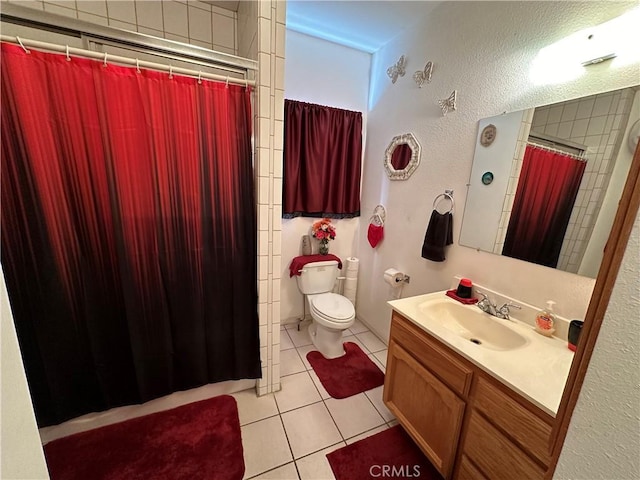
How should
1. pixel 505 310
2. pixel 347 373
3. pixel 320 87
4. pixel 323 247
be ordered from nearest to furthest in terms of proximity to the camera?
pixel 505 310 < pixel 347 373 < pixel 320 87 < pixel 323 247

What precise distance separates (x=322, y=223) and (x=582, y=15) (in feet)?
6.14

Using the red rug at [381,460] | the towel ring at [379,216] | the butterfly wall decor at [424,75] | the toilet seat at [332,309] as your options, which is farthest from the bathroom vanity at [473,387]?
the butterfly wall decor at [424,75]

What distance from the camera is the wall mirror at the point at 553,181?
39.5 inches

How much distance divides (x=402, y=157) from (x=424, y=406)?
1677 millimetres

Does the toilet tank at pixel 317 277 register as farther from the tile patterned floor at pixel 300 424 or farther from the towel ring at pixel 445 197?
the towel ring at pixel 445 197

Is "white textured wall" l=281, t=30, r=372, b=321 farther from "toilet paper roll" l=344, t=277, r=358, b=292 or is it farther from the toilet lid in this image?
the toilet lid

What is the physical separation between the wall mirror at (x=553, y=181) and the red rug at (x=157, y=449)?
179 cm

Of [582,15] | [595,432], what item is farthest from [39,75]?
[582,15]

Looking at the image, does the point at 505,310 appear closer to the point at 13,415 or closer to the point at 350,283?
the point at 350,283

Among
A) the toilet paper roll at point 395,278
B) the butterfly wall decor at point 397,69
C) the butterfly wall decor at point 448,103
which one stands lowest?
the toilet paper roll at point 395,278

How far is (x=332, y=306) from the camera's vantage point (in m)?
2.06

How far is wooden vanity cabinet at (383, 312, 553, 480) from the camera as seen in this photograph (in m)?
0.84

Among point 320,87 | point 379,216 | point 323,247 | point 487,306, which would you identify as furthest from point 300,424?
point 320,87

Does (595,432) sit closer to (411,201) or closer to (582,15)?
(582,15)
